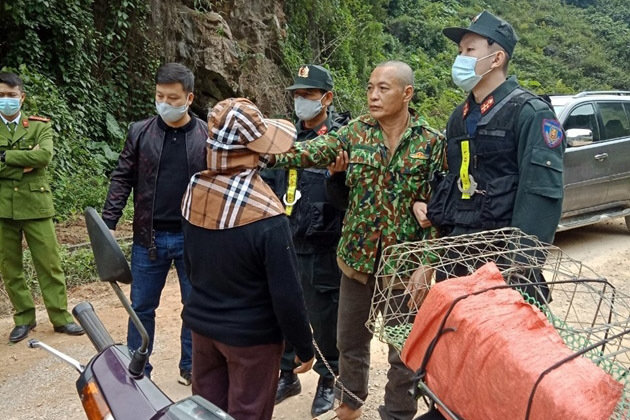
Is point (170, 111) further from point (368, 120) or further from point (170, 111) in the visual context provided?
point (368, 120)

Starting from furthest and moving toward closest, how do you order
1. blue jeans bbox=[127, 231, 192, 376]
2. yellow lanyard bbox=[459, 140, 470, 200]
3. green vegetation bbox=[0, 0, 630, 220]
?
1. green vegetation bbox=[0, 0, 630, 220]
2. blue jeans bbox=[127, 231, 192, 376]
3. yellow lanyard bbox=[459, 140, 470, 200]

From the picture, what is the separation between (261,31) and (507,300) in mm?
10706

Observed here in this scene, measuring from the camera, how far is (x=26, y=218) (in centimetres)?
455

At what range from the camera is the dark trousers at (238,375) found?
243cm

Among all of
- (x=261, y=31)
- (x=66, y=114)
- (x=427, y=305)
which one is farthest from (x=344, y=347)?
(x=261, y=31)

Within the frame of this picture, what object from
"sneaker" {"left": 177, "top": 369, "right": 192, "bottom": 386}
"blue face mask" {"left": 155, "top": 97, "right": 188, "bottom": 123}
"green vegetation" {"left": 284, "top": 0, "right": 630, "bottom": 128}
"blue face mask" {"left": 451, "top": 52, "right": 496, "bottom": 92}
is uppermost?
"green vegetation" {"left": 284, "top": 0, "right": 630, "bottom": 128}

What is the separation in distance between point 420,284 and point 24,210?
3.37 metres

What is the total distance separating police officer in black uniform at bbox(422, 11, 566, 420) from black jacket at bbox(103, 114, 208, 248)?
5.21 feet

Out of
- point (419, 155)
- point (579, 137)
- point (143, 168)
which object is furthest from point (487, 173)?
point (579, 137)

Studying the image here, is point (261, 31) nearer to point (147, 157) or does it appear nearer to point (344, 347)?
point (147, 157)

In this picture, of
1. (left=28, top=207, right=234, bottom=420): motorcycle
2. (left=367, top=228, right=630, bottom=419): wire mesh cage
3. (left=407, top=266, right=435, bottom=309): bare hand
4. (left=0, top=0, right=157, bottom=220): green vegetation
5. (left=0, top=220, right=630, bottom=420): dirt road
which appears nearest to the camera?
(left=28, top=207, right=234, bottom=420): motorcycle

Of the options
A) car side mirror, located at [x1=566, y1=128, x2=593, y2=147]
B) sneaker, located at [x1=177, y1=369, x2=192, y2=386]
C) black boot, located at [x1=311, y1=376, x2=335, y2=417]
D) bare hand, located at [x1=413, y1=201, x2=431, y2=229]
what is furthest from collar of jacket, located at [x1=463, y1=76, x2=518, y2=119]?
car side mirror, located at [x1=566, y1=128, x2=593, y2=147]

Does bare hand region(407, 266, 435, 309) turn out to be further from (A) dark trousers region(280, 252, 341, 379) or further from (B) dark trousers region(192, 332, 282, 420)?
(A) dark trousers region(280, 252, 341, 379)

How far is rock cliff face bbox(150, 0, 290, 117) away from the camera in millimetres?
10672
